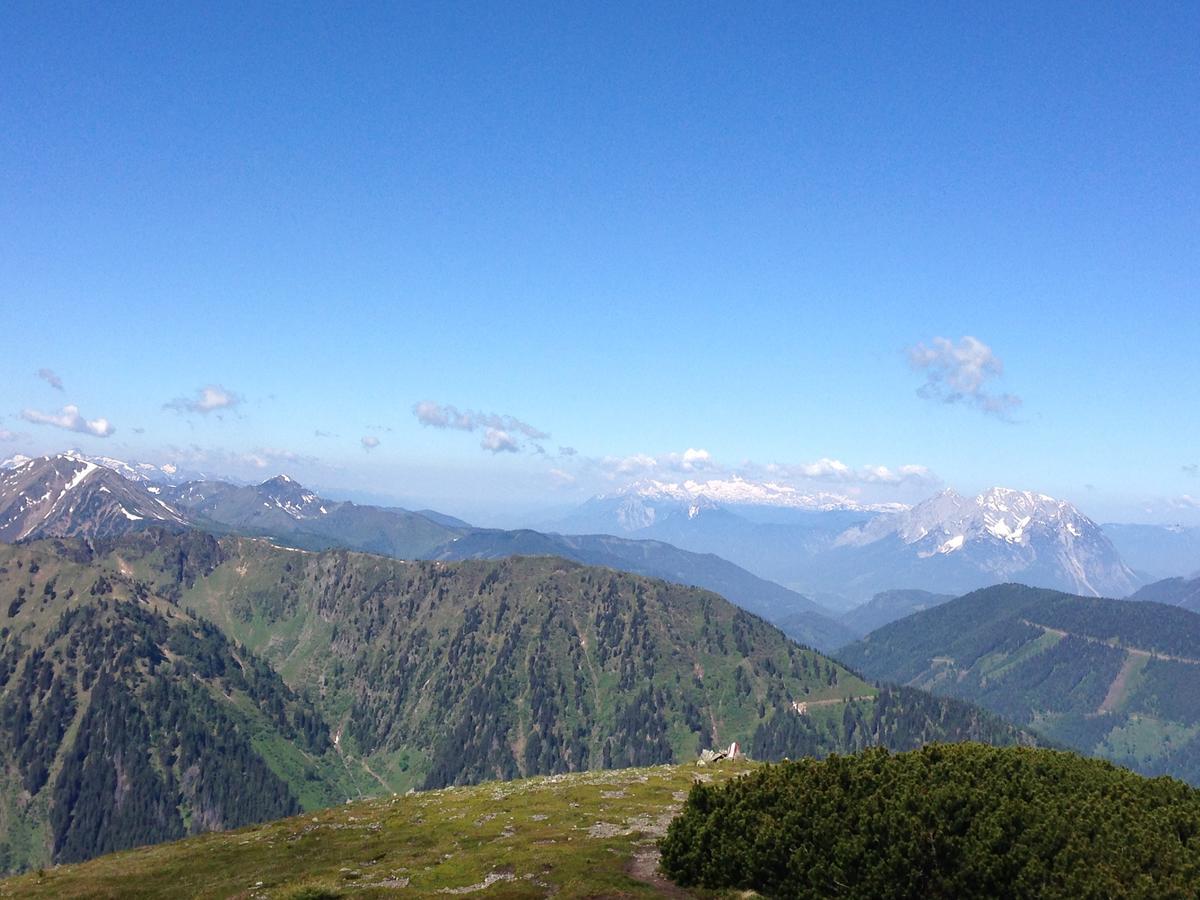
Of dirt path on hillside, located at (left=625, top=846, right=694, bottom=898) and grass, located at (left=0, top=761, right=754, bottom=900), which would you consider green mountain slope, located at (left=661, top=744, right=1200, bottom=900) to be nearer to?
dirt path on hillside, located at (left=625, top=846, right=694, bottom=898)

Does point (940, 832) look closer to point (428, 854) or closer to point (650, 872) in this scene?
point (650, 872)

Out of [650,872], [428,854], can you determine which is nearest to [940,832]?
[650,872]

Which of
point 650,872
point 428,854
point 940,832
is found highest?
point 940,832

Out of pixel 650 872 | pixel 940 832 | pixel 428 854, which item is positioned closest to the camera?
pixel 940 832

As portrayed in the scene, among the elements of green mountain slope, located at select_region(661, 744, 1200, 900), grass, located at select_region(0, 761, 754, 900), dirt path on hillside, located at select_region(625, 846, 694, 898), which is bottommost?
grass, located at select_region(0, 761, 754, 900)

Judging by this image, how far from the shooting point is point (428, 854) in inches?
2879

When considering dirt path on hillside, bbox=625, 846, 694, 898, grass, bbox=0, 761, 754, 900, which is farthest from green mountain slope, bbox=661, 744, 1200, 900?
grass, bbox=0, 761, 754, 900

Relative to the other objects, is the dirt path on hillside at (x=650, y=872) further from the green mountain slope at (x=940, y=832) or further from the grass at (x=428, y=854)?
the green mountain slope at (x=940, y=832)

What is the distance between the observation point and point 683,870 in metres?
58.0

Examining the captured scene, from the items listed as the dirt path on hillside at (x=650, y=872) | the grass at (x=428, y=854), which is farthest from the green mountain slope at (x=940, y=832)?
the grass at (x=428, y=854)

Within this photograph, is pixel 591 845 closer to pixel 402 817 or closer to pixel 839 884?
pixel 839 884

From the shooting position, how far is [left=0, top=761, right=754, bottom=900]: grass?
194ft

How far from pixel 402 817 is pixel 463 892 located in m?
48.0

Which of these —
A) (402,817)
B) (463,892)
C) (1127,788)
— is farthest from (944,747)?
(402,817)
